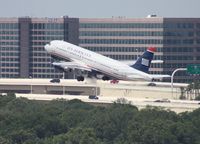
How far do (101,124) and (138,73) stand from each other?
3970 centimetres

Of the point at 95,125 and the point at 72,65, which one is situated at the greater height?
the point at 72,65

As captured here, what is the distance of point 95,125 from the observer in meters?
159

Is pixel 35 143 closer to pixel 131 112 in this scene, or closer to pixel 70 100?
pixel 131 112

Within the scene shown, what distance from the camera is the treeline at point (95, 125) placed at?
147125 millimetres

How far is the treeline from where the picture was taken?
147m

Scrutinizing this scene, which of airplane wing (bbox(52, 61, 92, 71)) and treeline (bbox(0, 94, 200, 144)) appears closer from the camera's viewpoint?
treeline (bbox(0, 94, 200, 144))

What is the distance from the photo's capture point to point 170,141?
14675 cm

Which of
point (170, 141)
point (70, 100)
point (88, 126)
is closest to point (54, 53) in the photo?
point (70, 100)

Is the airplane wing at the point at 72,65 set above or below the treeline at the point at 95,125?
above

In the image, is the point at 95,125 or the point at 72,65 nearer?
the point at 95,125

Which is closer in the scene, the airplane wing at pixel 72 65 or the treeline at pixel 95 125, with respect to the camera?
the treeline at pixel 95 125

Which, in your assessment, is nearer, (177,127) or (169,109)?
(177,127)

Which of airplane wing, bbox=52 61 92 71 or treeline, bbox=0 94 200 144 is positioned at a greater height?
airplane wing, bbox=52 61 92 71

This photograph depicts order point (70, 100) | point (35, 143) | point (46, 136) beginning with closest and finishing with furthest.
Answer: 1. point (35, 143)
2. point (46, 136)
3. point (70, 100)
